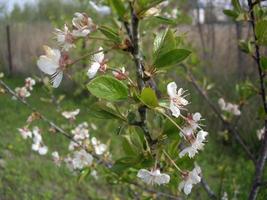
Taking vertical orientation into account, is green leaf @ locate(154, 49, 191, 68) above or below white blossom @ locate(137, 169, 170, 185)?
above

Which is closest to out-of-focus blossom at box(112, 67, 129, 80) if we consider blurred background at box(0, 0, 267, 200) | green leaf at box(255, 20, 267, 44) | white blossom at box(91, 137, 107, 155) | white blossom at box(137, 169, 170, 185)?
white blossom at box(137, 169, 170, 185)

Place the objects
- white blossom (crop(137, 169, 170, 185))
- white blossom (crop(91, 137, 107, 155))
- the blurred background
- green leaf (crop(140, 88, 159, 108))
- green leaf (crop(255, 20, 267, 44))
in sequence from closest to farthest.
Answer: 1. green leaf (crop(140, 88, 159, 108))
2. white blossom (crop(137, 169, 170, 185))
3. green leaf (crop(255, 20, 267, 44))
4. white blossom (crop(91, 137, 107, 155))
5. the blurred background

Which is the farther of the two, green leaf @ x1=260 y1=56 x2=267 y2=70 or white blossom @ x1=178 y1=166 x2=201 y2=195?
green leaf @ x1=260 y1=56 x2=267 y2=70

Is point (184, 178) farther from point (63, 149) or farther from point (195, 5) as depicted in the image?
point (195, 5)

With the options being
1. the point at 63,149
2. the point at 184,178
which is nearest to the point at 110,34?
the point at 184,178

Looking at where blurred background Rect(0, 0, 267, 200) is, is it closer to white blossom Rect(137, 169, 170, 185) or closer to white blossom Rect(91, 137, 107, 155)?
white blossom Rect(91, 137, 107, 155)

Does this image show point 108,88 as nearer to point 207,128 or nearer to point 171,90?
point 171,90
